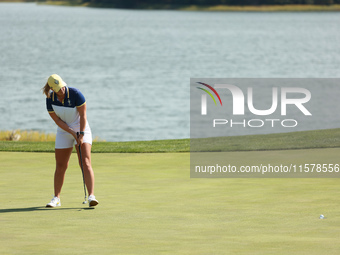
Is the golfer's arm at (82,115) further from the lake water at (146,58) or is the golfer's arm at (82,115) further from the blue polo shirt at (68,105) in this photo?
the lake water at (146,58)

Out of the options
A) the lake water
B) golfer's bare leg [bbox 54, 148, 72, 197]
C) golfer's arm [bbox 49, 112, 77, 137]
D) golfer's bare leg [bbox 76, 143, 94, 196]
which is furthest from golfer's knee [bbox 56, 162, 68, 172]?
the lake water

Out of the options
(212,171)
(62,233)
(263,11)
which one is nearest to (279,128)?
(212,171)

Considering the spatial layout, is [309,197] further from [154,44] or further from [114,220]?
[154,44]

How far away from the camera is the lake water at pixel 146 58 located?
5066 centimetres

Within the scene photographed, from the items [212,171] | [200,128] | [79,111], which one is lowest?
[200,128]

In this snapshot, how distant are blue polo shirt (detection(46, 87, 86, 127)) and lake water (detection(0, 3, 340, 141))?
102 ft

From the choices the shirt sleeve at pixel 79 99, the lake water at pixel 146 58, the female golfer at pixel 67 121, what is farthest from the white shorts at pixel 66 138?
the lake water at pixel 146 58

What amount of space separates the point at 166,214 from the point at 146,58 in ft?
293

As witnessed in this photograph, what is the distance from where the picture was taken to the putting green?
7.45m

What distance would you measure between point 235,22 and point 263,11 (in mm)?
20372

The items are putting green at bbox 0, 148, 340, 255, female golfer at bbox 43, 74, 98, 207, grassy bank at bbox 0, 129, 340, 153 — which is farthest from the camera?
grassy bank at bbox 0, 129, 340, 153

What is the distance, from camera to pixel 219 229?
328 inches

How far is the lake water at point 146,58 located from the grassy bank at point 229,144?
2192 centimetres

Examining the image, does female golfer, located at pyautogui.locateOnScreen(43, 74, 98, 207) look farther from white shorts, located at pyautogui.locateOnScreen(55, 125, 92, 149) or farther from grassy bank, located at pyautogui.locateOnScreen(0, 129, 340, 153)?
grassy bank, located at pyautogui.locateOnScreen(0, 129, 340, 153)
